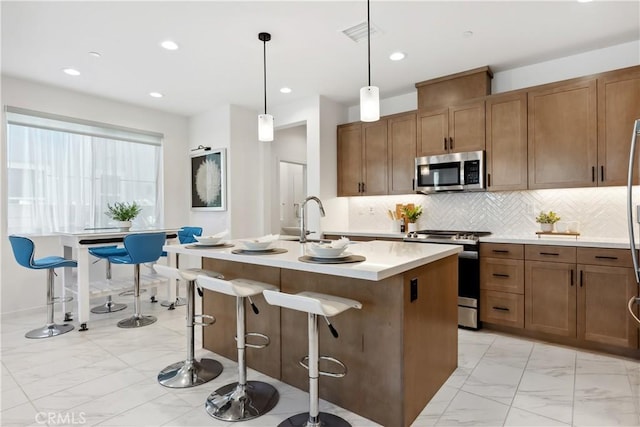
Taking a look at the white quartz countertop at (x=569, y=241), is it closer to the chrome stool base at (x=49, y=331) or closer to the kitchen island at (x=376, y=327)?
the kitchen island at (x=376, y=327)

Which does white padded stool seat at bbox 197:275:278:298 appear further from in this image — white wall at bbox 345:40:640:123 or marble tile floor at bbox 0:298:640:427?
white wall at bbox 345:40:640:123

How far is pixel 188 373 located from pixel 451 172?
323cm

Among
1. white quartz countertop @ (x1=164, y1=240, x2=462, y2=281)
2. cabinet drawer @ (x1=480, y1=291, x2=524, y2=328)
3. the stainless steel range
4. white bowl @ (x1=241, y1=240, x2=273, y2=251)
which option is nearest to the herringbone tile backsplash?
the stainless steel range

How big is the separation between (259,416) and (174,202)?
433cm

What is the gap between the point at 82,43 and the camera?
10.3ft

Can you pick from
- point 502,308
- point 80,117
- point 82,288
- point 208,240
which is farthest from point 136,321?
point 502,308

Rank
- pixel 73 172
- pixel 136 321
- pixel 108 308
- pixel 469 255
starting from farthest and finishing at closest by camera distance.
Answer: pixel 73 172 → pixel 108 308 → pixel 136 321 → pixel 469 255

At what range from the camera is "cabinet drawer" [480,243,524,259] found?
3.25 meters

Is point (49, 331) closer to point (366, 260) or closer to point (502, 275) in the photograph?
point (366, 260)

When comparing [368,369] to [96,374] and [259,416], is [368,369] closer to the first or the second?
[259,416]

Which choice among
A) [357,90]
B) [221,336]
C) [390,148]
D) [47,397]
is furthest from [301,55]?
[47,397]

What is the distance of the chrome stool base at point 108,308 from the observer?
13.5ft

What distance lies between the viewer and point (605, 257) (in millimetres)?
2852

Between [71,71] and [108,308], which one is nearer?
[71,71]
